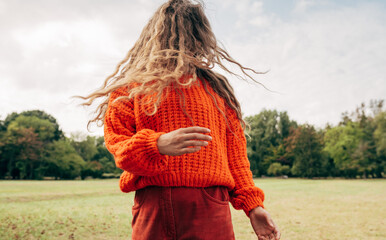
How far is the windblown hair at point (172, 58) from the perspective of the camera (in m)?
1.65

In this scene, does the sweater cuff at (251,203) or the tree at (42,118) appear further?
the tree at (42,118)

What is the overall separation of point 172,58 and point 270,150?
2103 inches

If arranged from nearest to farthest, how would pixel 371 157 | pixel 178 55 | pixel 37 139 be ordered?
pixel 178 55 → pixel 371 157 → pixel 37 139

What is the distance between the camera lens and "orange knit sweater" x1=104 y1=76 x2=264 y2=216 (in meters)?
1.40

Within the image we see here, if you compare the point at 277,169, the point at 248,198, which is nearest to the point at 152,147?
the point at 248,198

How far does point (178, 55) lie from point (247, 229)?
6017 millimetres

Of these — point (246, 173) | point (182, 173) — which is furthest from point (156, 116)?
point (246, 173)

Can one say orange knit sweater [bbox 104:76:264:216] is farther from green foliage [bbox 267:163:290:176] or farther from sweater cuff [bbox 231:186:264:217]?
green foliage [bbox 267:163:290:176]

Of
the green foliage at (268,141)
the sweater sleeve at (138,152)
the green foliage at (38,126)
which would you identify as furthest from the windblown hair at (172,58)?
the green foliage at (38,126)

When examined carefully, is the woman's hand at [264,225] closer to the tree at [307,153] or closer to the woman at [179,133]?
the woman at [179,133]

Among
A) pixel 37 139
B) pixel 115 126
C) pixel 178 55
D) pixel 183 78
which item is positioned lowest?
pixel 115 126

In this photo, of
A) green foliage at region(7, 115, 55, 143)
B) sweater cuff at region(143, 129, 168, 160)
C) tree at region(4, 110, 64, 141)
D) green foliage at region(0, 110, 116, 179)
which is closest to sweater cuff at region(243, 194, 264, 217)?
sweater cuff at region(143, 129, 168, 160)

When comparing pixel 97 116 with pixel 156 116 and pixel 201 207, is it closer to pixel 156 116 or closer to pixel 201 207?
pixel 156 116

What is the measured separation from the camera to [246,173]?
1912 mm
